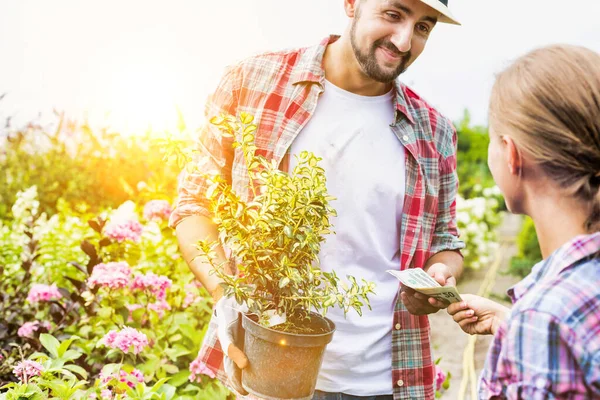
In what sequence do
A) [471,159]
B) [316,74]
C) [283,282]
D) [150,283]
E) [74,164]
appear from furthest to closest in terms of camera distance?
[471,159] → [74,164] → [150,283] → [316,74] → [283,282]

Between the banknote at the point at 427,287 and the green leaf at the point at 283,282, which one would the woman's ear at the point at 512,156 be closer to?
the banknote at the point at 427,287

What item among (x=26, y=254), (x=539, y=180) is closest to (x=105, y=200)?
(x=26, y=254)

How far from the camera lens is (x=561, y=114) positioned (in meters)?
1.31

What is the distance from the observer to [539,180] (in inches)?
54.6

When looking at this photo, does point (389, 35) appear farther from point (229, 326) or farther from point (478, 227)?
point (478, 227)

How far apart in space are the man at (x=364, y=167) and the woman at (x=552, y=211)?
0.76 m

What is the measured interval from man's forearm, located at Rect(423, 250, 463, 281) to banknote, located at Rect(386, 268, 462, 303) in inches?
17.4

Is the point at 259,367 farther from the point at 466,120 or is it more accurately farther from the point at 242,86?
the point at 466,120

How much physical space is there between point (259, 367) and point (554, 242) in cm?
74

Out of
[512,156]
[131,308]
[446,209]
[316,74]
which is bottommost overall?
[131,308]

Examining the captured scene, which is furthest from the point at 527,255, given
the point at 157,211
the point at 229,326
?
the point at 229,326

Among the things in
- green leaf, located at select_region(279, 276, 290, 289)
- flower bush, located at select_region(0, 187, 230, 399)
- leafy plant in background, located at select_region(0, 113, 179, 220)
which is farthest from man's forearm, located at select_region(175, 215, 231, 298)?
leafy plant in background, located at select_region(0, 113, 179, 220)

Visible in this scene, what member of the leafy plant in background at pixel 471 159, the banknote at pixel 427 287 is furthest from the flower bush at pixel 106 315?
the leafy plant in background at pixel 471 159

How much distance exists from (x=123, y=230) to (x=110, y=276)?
35cm
